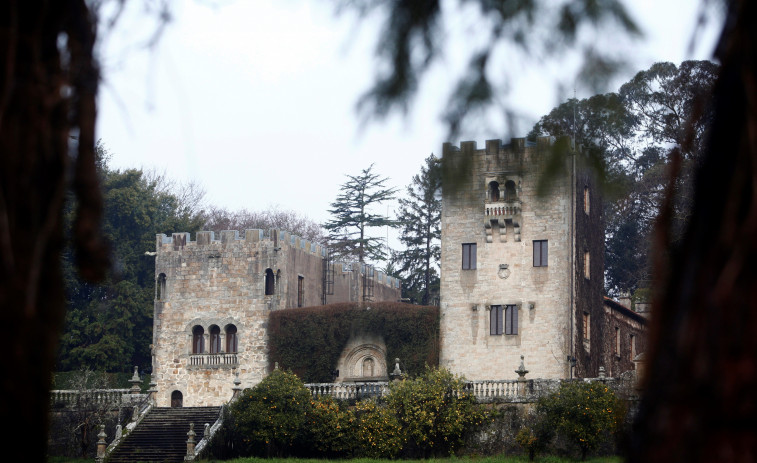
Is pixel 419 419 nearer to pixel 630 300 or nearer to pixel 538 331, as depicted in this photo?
pixel 538 331

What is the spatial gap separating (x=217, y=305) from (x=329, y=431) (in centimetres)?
980

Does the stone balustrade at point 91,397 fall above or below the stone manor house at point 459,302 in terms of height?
below

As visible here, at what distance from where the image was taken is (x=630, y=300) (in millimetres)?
41656

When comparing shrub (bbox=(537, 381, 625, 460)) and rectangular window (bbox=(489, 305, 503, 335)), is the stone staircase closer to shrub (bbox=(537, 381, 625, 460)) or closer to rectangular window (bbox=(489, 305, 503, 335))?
rectangular window (bbox=(489, 305, 503, 335))

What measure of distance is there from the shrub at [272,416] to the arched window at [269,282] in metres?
6.84

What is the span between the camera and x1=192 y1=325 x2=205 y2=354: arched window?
126 ft

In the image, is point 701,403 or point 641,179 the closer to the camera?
point 701,403

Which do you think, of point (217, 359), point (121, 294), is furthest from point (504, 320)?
point (121, 294)

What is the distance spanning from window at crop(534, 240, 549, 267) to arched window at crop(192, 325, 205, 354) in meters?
12.9

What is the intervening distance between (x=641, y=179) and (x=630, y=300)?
5.03 meters

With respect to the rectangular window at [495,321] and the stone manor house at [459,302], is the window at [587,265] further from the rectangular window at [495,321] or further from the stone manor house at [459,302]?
the rectangular window at [495,321]

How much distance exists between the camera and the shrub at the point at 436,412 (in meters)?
29.2

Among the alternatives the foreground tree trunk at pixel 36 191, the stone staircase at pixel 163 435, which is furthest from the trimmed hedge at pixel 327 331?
the foreground tree trunk at pixel 36 191

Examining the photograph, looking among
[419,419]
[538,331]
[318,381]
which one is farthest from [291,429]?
[538,331]
